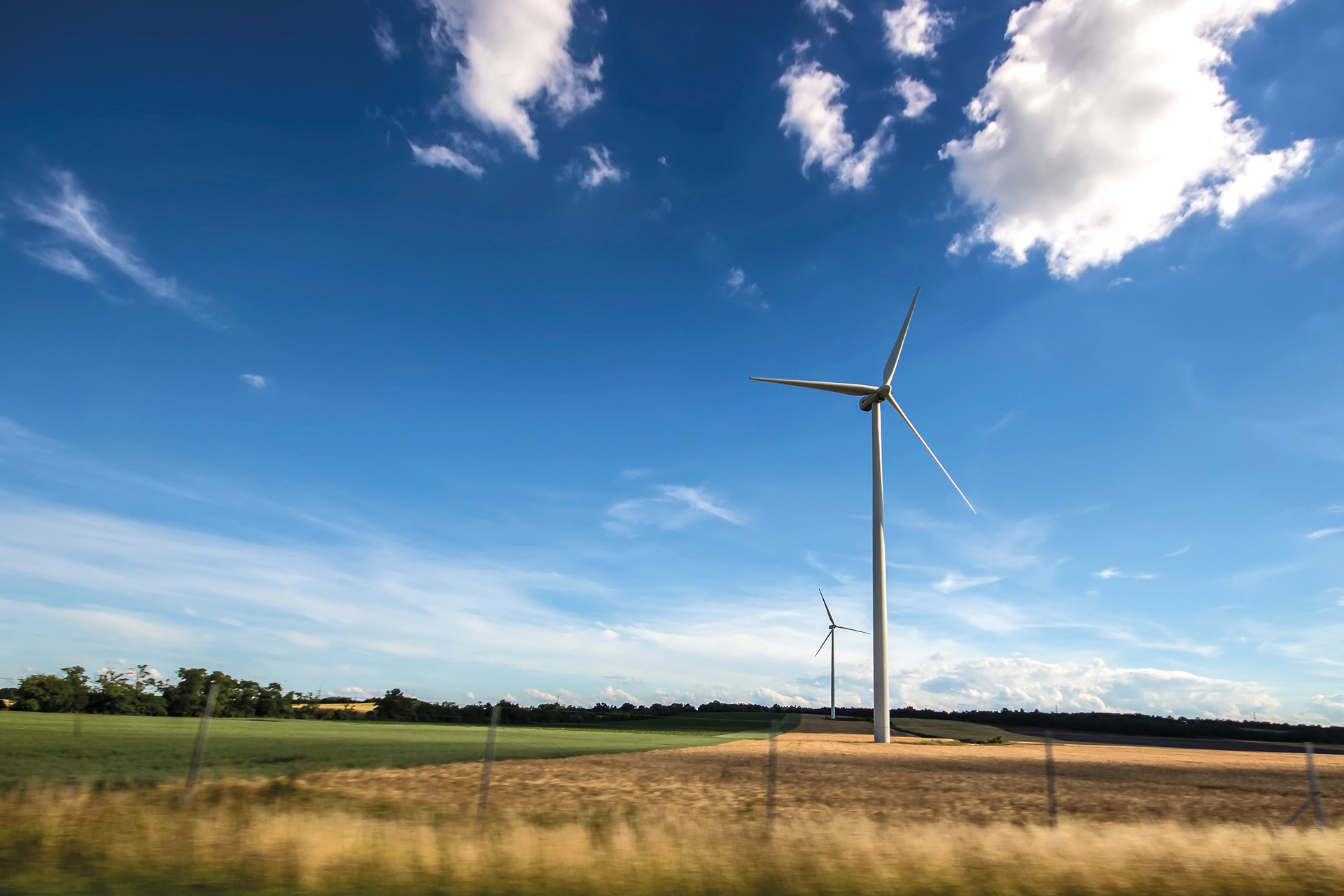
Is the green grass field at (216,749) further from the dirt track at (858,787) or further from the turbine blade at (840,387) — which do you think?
the turbine blade at (840,387)

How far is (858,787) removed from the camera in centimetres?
2764

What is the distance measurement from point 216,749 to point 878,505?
4979 cm

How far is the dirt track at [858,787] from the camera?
21.3 m

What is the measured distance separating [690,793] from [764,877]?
14.9 m

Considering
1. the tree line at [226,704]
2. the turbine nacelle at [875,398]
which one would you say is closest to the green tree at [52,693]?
the tree line at [226,704]

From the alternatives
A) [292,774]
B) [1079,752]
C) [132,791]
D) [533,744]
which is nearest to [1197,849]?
[132,791]

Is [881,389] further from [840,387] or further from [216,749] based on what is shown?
[216,749]

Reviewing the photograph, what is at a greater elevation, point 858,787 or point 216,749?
point 858,787

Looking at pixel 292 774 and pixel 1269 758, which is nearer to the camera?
pixel 292 774

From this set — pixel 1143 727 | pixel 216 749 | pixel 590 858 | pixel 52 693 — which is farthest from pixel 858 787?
pixel 1143 727

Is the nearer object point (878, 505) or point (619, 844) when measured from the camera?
point (619, 844)

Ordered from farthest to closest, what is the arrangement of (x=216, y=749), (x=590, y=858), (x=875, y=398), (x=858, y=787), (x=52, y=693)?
1. (x=875, y=398)
2. (x=52, y=693)
3. (x=216, y=749)
4. (x=858, y=787)
5. (x=590, y=858)

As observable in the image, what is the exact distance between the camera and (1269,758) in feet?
195

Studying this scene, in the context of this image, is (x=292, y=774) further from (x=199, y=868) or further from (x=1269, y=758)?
(x=1269, y=758)
